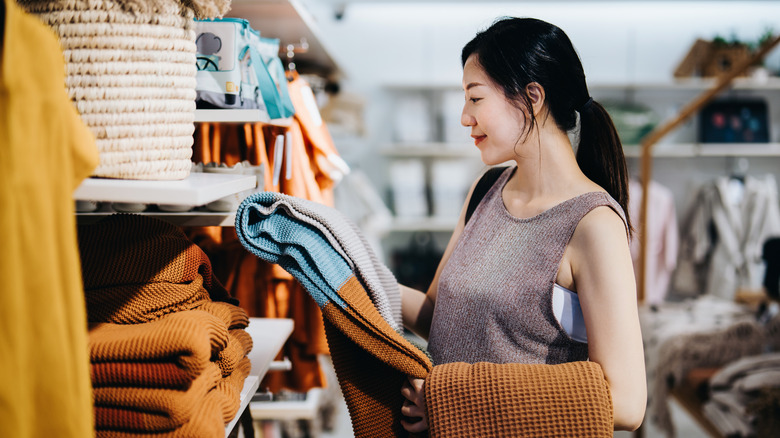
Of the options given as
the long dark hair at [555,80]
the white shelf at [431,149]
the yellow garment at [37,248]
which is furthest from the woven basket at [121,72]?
the white shelf at [431,149]

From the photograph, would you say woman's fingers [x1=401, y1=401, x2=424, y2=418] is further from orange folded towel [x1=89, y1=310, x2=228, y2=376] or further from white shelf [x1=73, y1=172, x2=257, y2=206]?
white shelf [x1=73, y1=172, x2=257, y2=206]

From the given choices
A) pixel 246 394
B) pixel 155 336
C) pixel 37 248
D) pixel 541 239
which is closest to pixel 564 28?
pixel 541 239

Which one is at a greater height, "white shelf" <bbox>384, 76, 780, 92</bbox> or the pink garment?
"white shelf" <bbox>384, 76, 780, 92</bbox>

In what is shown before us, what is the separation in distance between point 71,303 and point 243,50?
0.78 metres

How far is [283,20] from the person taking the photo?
4.93 ft

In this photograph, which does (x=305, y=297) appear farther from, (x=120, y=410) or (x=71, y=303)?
(x=71, y=303)

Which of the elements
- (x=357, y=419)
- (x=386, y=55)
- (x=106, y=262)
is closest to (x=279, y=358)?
(x=357, y=419)

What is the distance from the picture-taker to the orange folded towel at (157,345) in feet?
2.53

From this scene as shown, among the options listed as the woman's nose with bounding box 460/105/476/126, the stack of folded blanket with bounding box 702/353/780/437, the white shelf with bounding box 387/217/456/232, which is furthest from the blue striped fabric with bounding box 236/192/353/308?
the white shelf with bounding box 387/217/456/232

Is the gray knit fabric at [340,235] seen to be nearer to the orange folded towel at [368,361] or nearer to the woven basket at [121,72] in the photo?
the orange folded towel at [368,361]

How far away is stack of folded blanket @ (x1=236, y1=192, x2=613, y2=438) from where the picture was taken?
0.89 m

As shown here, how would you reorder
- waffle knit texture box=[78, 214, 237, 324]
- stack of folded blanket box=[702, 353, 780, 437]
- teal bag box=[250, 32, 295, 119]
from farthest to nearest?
stack of folded blanket box=[702, 353, 780, 437] → teal bag box=[250, 32, 295, 119] → waffle knit texture box=[78, 214, 237, 324]

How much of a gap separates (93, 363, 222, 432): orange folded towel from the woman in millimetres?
380

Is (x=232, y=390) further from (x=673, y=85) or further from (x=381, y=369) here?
(x=673, y=85)
